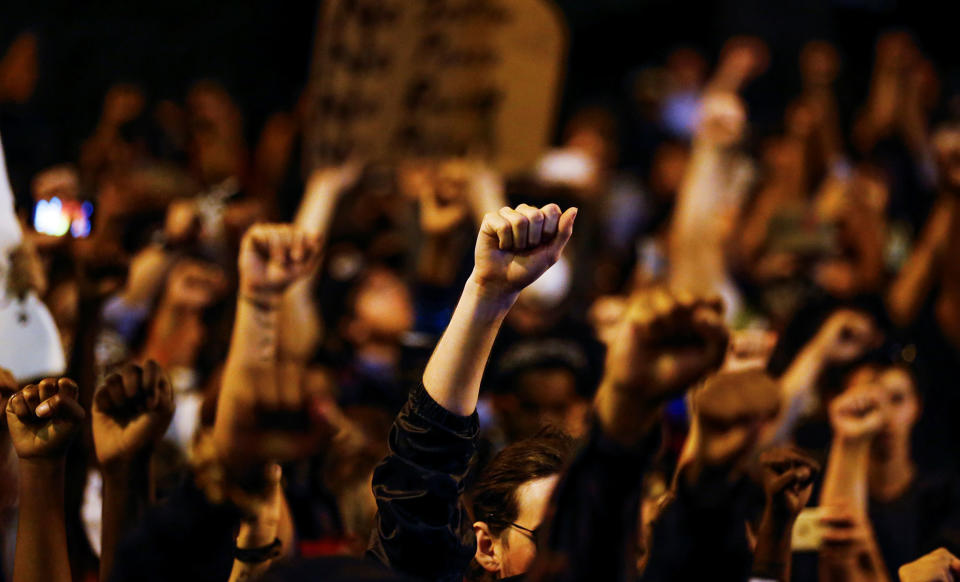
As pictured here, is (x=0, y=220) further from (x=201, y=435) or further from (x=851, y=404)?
(x=851, y=404)

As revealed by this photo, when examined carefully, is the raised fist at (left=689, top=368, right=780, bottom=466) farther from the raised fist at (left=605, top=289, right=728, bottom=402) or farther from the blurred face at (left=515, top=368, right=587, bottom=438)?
the blurred face at (left=515, top=368, right=587, bottom=438)

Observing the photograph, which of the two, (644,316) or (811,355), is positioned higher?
(644,316)

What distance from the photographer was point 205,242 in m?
4.45

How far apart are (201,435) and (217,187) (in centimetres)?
345

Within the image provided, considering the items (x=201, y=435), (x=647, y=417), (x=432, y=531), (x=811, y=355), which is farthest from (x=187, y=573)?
(x=811, y=355)

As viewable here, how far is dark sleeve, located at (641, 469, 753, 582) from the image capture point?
1.42m

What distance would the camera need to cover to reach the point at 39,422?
180 cm

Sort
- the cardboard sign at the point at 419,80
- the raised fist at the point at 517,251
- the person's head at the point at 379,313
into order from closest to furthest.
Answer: the raised fist at the point at 517,251 → the cardboard sign at the point at 419,80 → the person's head at the point at 379,313

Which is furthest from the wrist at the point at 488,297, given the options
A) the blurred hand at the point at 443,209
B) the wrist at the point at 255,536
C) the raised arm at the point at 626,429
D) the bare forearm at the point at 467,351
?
the blurred hand at the point at 443,209

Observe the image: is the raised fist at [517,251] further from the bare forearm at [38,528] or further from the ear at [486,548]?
the bare forearm at [38,528]

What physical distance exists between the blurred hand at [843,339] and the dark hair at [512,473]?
5.10ft

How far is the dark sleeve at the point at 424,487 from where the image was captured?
1.71 metres

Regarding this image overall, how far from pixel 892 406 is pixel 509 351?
3.94ft

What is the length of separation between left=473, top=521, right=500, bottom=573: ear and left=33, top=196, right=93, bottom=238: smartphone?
1.29 metres
